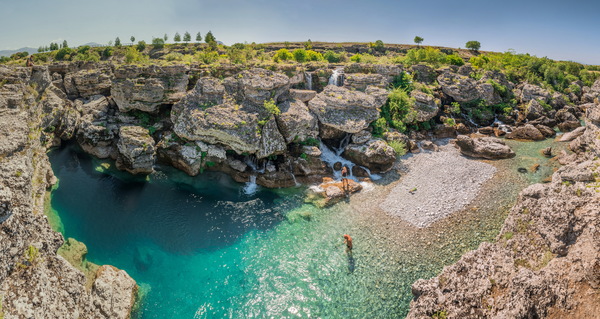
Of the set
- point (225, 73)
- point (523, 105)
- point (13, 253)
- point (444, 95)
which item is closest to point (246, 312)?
point (13, 253)

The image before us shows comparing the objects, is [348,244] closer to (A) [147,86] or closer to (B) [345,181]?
(B) [345,181]

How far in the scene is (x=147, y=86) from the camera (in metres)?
28.3

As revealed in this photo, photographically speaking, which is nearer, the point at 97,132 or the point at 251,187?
the point at 251,187

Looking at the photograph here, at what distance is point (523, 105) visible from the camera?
43.9 meters

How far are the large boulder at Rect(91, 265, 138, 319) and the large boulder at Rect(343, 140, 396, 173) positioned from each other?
21.9m

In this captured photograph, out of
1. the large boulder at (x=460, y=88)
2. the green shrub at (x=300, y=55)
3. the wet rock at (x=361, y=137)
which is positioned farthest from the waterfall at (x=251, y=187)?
the large boulder at (x=460, y=88)

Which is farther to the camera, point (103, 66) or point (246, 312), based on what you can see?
point (103, 66)

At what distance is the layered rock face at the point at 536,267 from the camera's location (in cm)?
976

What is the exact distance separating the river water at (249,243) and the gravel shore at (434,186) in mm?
A: 1071

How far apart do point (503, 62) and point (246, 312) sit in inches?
2942

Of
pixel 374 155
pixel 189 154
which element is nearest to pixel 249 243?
pixel 189 154

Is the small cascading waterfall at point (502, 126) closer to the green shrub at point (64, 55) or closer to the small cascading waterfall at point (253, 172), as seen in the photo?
the small cascading waterfall at point (253, 172)

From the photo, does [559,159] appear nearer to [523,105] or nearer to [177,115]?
[523,105]

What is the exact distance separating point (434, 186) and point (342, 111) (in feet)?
40.6
